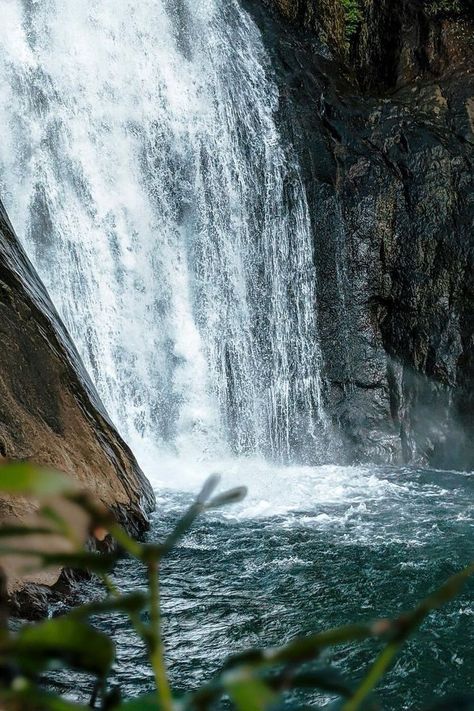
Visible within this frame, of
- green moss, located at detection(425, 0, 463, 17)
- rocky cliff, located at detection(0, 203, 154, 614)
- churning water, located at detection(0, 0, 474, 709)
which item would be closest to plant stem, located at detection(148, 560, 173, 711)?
rocky cliff, located at detection(0, 203, 154, 614)

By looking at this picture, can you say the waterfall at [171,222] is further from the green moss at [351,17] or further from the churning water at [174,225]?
the green moss at [351,17]

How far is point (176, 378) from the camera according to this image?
11.3 meters

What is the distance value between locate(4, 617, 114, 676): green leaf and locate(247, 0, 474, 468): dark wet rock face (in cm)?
1100

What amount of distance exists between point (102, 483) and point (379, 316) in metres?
6.35

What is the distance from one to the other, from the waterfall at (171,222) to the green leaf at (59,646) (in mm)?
10314

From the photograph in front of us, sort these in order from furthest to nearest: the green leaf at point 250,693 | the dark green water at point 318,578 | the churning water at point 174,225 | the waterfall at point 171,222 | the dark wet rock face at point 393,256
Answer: the dark wet rock face at point 393,256
the waterfall at point 171,222
the churning water at point 174,225
the dark green water at point 318,578
the green leaf at point 250,693

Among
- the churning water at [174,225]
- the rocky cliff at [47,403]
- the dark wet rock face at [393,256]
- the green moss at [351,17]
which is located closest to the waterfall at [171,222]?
the churning water at [174,225]

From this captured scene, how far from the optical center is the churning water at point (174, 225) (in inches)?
426

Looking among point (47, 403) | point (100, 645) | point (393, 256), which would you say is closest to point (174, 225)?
point (393, 256)

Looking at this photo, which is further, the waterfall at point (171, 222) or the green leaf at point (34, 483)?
the waterfall at point (171, 222)

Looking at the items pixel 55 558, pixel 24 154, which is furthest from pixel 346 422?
pixel 55 558

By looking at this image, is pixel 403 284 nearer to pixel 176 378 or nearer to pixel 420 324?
pixel 420 324

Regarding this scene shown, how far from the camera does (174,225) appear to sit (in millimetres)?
11695

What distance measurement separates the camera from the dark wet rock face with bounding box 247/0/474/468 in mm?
11453
